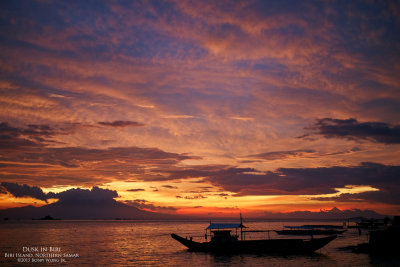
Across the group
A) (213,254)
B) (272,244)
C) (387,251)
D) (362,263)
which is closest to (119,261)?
(213,254)

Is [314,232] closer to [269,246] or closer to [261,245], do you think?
[269,246]

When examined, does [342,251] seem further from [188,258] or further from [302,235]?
[302,235]

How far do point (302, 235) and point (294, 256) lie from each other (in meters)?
55.5

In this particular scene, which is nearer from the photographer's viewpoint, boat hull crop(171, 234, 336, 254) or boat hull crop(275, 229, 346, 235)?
boat hull crop(171, 234, 336, 254)

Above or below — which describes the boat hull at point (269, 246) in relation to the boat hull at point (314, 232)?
above

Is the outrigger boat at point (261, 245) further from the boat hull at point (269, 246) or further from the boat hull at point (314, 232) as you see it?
the boat hull at point (314, 232)

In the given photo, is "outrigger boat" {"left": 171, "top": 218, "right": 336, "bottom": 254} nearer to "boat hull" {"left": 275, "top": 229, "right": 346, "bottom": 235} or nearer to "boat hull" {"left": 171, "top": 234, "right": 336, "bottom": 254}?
"boat hull" {"left": 171, "top": 234, "right": 336, "bottom": 254}

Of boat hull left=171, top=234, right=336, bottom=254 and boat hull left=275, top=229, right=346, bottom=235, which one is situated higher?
boat hull left=171, top=234, right=336, bottom=254

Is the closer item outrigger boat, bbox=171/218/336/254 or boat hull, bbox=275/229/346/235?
outrigger boat, bbox=171/218/336/254

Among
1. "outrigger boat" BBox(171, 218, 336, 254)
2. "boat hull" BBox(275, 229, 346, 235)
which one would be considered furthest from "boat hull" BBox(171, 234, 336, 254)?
"boat hull" BBox(275, 229, 346, 235)

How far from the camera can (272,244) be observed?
56000 millimetres

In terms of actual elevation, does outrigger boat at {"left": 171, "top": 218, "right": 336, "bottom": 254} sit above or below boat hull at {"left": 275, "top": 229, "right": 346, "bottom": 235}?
above

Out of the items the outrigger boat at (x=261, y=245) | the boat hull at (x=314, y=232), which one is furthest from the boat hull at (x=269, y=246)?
the boat hull at (x=314, y=232)


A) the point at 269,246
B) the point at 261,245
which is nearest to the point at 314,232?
the point at 269,246
